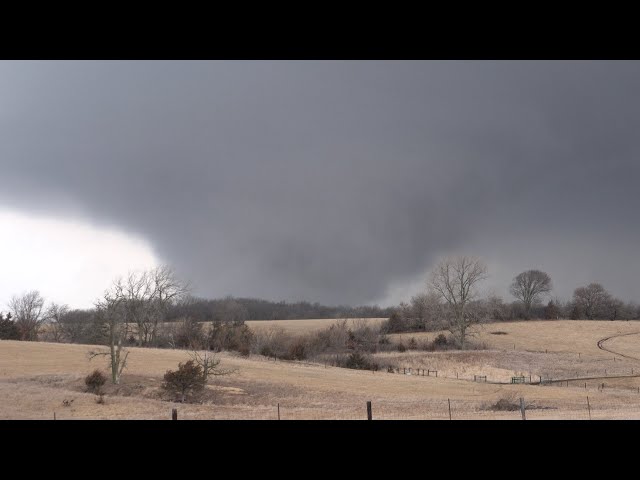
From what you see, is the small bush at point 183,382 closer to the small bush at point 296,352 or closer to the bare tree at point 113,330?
the bare tree at point 113,330

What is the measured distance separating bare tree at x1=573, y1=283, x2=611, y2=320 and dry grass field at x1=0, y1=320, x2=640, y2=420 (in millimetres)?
42672

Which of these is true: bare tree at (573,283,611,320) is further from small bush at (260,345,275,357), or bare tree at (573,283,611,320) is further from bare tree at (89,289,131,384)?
bare tree at (89,289,131,384)

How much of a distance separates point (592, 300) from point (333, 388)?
97.3 metres

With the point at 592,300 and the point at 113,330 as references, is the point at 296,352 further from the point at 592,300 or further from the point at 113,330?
the point at 592,300

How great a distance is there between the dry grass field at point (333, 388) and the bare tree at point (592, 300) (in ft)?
140

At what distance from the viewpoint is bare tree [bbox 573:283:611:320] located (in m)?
110

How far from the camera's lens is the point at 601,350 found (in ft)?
226

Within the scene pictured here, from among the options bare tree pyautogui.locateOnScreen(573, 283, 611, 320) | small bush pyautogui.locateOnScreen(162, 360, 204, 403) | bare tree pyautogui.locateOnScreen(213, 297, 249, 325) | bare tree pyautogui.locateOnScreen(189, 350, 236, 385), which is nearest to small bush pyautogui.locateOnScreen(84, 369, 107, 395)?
small bush pyautogui.locateOnScreen(162, 360, 204, 403)

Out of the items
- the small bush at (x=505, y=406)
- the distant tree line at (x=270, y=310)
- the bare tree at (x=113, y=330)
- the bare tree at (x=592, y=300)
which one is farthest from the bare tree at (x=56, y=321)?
the bare tree at (x=592, y=300)
